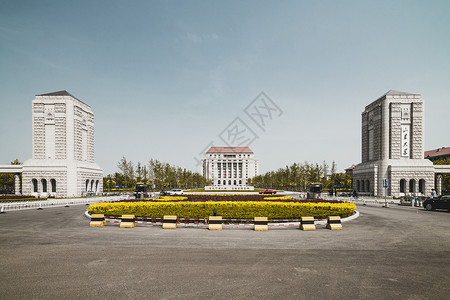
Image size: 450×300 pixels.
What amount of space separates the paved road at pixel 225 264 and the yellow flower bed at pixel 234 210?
9.51 ft

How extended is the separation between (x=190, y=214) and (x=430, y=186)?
50327 millimetres

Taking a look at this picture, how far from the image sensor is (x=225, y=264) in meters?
8.53

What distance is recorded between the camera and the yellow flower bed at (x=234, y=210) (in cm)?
1684

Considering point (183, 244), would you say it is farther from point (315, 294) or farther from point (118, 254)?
point (315, 294)

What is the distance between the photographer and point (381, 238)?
489 inches

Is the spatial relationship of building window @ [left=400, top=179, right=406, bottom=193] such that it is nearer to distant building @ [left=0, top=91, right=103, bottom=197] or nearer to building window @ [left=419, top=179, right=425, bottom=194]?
building window @ [left=419, top=179, right=425, bottom=194]

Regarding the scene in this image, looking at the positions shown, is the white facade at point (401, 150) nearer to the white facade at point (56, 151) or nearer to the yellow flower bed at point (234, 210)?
the yellow flower bed at point (234, 210)

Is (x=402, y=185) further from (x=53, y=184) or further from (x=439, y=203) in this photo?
(x=53, y=184)

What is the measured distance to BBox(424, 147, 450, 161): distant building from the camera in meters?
88.6

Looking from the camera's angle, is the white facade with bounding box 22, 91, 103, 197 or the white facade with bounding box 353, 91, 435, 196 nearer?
the white facade with bounding box 22, 91, 103, 197

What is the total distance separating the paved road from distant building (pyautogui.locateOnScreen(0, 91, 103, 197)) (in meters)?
36.0

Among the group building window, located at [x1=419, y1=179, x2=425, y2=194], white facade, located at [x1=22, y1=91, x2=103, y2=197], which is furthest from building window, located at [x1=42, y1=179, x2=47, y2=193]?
building window, located at [x1=419, y1=179, x2=425, y2=194]

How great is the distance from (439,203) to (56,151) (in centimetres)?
5862

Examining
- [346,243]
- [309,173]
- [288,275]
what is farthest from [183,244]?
[309,173]
